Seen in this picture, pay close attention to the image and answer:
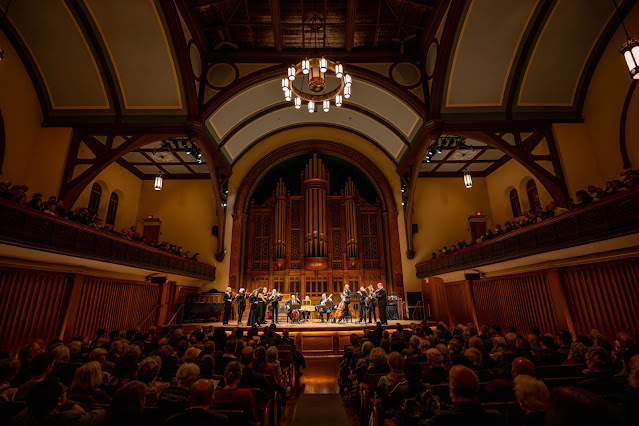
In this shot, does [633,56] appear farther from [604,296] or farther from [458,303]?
[458,303]

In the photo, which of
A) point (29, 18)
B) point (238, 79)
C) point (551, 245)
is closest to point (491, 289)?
point (551, 245)

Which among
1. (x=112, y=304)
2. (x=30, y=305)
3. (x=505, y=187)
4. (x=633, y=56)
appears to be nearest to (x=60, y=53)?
(x=30, y=305)

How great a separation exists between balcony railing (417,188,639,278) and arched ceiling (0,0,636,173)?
11.9 feet

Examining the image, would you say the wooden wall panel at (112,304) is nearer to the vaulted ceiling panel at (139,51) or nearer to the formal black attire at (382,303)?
the vaulted ceiling panel at (139,51)

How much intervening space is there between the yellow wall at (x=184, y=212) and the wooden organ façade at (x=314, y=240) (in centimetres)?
187

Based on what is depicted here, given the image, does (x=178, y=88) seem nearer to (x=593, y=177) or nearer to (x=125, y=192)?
(x=125, y=192)

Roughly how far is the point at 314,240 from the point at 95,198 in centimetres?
876

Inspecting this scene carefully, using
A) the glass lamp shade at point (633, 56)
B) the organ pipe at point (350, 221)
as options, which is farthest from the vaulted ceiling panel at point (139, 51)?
the glass lamp shade at point (633, 56)

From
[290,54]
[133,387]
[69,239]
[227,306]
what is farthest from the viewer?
[227,306]

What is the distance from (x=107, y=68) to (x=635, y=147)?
12839mm

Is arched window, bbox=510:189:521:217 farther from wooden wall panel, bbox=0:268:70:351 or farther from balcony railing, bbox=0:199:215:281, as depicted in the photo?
wooden wall panel, bbox=0:268:70:351

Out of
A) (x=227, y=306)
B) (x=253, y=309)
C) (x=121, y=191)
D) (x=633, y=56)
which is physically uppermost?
(x=121, y=191)

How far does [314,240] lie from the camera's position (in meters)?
14.1

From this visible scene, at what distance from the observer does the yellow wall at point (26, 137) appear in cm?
753
